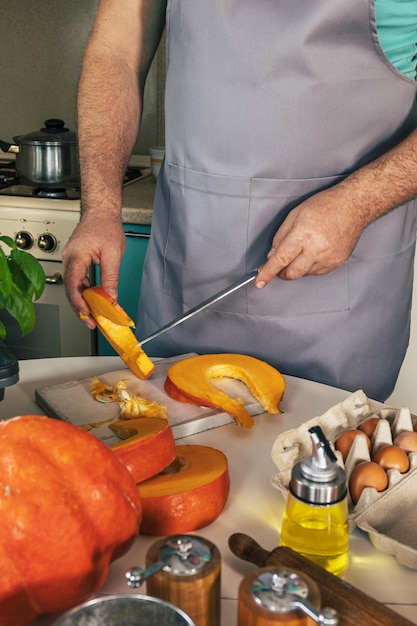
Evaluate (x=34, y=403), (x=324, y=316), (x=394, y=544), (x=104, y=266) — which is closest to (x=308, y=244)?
(x=324, y=316)

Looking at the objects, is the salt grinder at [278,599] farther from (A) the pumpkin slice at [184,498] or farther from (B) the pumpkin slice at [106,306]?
(B) the pumpkin slice at [106,306]

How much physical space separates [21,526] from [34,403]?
1.89 ft

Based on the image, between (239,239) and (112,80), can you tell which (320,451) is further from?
(112,80)

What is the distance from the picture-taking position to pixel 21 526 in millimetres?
685

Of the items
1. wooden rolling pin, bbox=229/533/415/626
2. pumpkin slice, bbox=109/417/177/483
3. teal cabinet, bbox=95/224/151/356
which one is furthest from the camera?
teal cabinet, bbox=95/224/151/356

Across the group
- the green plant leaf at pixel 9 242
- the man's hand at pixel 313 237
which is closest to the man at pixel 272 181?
the man's hand at pixel 313 237

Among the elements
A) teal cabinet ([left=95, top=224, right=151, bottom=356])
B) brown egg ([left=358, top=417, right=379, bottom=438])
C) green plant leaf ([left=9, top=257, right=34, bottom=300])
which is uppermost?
green plant leaf ([left=9, top=257, right=34, bottom=300])

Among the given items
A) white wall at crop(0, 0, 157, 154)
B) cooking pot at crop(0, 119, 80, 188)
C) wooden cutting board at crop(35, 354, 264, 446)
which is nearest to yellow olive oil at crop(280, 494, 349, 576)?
wooden cutting board at crop(35, 354, 264, 446)

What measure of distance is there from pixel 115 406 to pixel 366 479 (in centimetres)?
43

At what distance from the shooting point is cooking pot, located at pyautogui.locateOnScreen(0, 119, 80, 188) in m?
2.45

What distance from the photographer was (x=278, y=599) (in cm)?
59

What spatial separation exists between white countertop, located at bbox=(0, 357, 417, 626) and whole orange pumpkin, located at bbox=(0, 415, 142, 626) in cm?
7

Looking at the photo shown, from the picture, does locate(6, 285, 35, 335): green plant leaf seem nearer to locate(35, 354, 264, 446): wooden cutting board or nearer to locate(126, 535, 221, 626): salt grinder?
locate(35, 354, 264, 446): wooden cutting board

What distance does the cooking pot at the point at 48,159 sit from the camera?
245cm
